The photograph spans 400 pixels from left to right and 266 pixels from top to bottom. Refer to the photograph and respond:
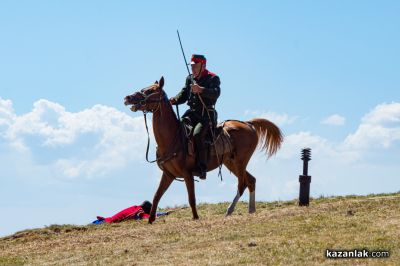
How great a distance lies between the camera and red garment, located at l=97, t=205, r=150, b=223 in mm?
21255

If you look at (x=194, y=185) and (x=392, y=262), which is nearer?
(x=392, y=262)

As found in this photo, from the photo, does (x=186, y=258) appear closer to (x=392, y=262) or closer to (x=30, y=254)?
(x=392, y=262)

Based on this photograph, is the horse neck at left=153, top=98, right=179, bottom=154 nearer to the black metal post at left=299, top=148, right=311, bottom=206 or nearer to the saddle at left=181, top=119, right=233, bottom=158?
the saddle at left=181, top=119, right=233, bottom=158

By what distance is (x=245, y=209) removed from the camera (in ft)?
69.9

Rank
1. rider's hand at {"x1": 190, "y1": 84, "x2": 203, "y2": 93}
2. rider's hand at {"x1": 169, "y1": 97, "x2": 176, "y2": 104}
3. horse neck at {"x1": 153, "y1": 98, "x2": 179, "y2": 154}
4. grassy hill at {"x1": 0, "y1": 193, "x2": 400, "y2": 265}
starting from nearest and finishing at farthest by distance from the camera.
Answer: grassy hill at {"x1": 0, "y1": 193, "x2": 400, "y2": 265}, rider's hand at {"x1": 190, "y1": 84, "x2": 203, "y2": 93}, horse neck at {"x1": 153, "y1": 98, "x2": 179, "y2": 154}, rider's hand at {"x1": 169, "y1": 97, "x2": 176, "y2": 104}

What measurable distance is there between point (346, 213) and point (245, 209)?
613cm

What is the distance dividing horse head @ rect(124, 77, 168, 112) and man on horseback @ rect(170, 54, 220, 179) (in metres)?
0.79

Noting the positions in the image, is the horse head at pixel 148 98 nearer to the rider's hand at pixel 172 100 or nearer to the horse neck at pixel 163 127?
the horse neck at pixel 163 127

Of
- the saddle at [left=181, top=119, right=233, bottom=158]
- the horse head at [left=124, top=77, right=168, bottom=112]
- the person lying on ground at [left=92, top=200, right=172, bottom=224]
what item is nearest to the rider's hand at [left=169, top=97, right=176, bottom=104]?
the saddle at [left=181, top=119, right=233, bottom=158]

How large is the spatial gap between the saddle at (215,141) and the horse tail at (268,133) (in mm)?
1753

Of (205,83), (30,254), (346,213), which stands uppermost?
(205,83)

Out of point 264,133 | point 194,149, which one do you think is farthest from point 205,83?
point 264,133

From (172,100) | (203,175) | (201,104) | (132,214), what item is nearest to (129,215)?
(132,214)

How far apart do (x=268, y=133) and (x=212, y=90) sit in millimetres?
3652
